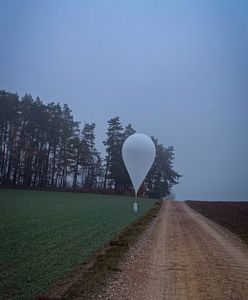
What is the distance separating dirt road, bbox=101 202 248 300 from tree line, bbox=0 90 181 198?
207ft

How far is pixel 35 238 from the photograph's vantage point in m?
16.9

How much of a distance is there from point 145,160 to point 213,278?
89.7 feet

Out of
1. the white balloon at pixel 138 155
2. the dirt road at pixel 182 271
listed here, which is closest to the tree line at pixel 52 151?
the white balloon at pixel 138 155

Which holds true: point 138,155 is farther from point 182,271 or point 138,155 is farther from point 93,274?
point 93,274

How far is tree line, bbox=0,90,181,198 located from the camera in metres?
80.2

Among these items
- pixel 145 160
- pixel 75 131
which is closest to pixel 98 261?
pixel 145 160

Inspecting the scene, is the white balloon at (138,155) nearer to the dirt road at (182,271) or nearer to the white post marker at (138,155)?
the white post marker at (138,155)

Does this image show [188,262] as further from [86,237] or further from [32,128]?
[32,128]

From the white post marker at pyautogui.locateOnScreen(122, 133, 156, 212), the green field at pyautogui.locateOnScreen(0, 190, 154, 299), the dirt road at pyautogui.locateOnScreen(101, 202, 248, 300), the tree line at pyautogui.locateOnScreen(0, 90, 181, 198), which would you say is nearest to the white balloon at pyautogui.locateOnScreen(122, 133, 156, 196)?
the white post marker at pyautogui.locateOnScreen(122, 133, 156, 212)

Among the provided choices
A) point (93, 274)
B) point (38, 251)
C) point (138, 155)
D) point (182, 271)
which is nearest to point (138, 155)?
point (138, 155)

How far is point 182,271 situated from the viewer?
41.7ft

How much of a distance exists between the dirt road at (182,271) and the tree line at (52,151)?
63189mm

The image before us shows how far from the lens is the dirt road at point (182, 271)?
399 inches

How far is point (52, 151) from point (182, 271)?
78131mm
